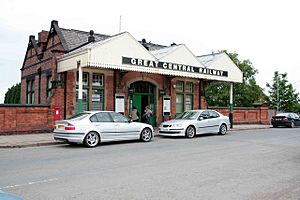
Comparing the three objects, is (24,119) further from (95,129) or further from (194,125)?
(194,125)

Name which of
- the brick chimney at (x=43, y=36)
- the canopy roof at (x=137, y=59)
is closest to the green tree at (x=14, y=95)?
the brick chimney at (x=43, y=36)

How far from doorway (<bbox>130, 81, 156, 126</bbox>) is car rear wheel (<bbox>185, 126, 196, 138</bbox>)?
535 cm

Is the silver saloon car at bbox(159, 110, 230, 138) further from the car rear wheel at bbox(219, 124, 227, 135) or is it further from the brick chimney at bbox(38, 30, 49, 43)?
the brick chimney at bbox(38, 30, 49, 43)

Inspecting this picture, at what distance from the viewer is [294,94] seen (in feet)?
153

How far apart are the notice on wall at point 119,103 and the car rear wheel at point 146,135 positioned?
16.5ft

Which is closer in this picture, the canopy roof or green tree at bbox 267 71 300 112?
the canopy roof

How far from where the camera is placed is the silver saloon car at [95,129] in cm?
1252

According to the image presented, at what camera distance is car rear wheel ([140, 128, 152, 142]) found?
14.6 m

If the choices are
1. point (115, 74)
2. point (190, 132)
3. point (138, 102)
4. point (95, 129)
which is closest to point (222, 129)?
point (190, 132)

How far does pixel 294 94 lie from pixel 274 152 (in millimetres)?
39064

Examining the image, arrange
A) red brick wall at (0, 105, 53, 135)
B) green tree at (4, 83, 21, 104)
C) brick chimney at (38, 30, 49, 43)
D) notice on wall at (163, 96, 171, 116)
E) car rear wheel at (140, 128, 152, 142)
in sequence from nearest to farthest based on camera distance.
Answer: car rear wheel at (140, 128, 152, 142)
red brick wall at (0, 105, 53, 135)
notice on wall at (163, 96, 171, 116)
brick chimney at (38, 30, 49, 43)
green tree at (4, 83, 21, 104)

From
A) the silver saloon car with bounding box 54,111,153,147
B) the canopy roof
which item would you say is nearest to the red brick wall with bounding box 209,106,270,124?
the canopy roof

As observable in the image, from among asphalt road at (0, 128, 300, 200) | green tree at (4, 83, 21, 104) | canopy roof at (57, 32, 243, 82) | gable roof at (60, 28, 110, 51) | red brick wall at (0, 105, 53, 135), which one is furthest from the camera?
green tree at (4, 83, 21, 104)

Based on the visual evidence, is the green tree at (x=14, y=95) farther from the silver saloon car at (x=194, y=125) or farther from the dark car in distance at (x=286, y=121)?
the dark car in distance at (x=286, y=121)
